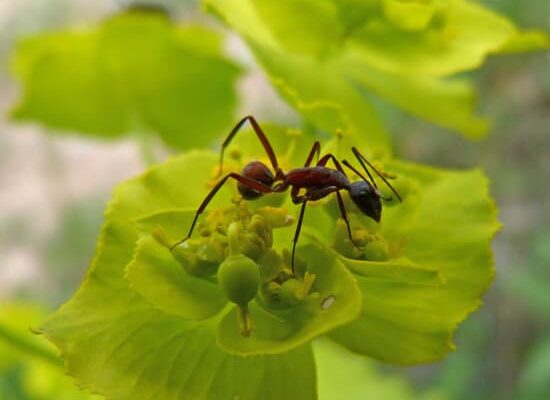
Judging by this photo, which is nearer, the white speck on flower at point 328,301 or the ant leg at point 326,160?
the white speck on flower at point 328,301

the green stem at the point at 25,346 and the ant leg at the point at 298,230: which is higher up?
the ant leg at the point at 298,230

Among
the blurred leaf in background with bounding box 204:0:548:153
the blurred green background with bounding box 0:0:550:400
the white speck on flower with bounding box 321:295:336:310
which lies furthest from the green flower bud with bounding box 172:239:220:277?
the blurred green background with bounding box 0:0:550:400

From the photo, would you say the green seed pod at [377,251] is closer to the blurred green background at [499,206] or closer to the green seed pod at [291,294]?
the green seed pod at [291,294]

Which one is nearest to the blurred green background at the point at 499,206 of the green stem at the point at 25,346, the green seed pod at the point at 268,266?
the green stem at the point at 25,346

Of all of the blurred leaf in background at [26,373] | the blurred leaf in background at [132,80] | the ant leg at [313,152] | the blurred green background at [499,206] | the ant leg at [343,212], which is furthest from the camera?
the blurred green background at [499,206]

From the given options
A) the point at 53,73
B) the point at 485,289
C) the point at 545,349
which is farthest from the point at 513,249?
the point at 485,289

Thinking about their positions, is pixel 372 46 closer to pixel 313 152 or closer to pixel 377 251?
pixel 313 152

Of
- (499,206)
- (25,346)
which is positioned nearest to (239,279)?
(25,346)
